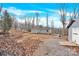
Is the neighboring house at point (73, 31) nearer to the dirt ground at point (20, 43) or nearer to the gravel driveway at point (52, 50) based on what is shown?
the gravel driveway at point (52, 50)

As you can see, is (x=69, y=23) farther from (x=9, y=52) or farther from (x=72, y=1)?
(x=9, y=52)

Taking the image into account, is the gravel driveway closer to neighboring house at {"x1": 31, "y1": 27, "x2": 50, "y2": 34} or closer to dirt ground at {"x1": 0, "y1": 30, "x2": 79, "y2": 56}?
dirt ground at {"x1": 0, "y1": 30, "x2": 79, "y2": 56}

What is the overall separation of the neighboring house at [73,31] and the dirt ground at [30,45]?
12 centimetres

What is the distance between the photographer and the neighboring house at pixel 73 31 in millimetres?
4191

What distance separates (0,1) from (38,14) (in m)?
0.45

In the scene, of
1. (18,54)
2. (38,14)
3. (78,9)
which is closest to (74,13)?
(78,9)

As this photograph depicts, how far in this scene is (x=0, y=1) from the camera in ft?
13.8

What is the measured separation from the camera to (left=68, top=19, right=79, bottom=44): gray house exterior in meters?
4.19

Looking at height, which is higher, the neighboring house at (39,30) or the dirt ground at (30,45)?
the neighboring house at (39,30)

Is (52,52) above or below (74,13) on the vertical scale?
below

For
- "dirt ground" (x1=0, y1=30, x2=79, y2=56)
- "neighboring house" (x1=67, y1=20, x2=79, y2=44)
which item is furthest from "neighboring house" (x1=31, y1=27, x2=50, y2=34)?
"neighboring house" (x1=67, y1=20, x2=79, y2=44)

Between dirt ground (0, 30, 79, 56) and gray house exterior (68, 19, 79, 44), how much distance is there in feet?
0.38

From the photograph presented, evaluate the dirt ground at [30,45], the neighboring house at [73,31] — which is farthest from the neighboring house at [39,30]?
the neighboring house at [73,31]

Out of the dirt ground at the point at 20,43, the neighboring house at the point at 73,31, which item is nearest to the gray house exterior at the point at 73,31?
the neighboring house at the point at 73,31
